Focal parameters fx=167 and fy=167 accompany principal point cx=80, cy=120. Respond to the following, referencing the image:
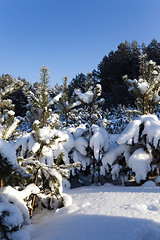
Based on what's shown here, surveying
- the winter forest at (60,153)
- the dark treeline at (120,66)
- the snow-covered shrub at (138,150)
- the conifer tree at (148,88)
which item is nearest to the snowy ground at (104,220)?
the winter forest at (60,153)

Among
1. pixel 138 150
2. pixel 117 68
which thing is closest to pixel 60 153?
pixel 138 150

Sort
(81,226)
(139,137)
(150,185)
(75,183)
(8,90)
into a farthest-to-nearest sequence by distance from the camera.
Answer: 1. (75,183)
2. (139,137)
3. (150,185)
4. (8,90)
5. (81,226)

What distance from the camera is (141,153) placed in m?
3.47

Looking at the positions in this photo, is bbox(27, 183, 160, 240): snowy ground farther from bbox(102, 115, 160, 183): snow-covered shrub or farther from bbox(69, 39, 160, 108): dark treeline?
bbox(69, 39, 160, 108): dark treeline

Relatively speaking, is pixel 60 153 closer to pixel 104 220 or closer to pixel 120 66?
pixel 104 220

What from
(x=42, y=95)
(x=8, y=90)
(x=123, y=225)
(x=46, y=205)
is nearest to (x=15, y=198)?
(x=46, y=205)

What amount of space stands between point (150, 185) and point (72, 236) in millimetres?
2297

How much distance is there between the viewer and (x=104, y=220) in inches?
68.9

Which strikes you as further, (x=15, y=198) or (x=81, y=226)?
(x=15, y=198)

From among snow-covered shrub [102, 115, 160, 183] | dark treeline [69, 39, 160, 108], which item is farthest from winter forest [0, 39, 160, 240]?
dark treeline [69, 39, 160, 108]

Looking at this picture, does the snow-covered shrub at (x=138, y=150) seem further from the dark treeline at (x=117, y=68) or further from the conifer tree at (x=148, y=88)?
the dark treeline at (x=117, y=68)

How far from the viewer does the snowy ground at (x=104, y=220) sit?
1.53 meters

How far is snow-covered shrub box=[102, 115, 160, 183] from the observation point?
3354 millimetres

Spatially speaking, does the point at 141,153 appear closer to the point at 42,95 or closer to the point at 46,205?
the point at 46,205
